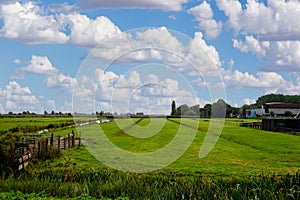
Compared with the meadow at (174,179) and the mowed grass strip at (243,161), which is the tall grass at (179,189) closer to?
the meadow at (174,179)

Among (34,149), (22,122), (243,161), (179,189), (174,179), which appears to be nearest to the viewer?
(179,189)

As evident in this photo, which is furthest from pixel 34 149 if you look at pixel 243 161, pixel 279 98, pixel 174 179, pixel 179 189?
pixel 279 98

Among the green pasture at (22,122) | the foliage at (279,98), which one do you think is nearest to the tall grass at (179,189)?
the green pasture at (22,122)

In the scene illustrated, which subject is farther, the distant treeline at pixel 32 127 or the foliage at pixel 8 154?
the distant treeline at pixel 32 127

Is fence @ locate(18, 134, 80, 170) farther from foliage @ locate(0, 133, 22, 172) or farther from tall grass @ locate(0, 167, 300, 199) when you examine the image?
tall grass @ locate(0, 167, 300, 199)

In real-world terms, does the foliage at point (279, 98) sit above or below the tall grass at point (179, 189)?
above

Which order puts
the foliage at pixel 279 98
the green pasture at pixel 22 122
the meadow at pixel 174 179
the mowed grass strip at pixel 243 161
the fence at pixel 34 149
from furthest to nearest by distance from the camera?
the foliage at pixel 279 98, the green pasture at pixel 22 122, the fence at pixel 34 149, the mowed grass strip at pixel 243 161, the meadow at pixel 174 179

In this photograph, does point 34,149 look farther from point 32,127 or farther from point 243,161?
point 32,127

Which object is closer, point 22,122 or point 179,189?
point 179,189

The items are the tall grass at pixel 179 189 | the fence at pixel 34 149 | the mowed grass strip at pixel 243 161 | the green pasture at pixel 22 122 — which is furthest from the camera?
the green pasture at pixel 22 122

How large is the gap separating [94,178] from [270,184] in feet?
21.4

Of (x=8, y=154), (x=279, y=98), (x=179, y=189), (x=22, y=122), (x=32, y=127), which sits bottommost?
(x=179, y=189)

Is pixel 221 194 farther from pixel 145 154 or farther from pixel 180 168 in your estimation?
pixel 145 154

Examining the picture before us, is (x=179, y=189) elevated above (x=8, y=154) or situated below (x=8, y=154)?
below
